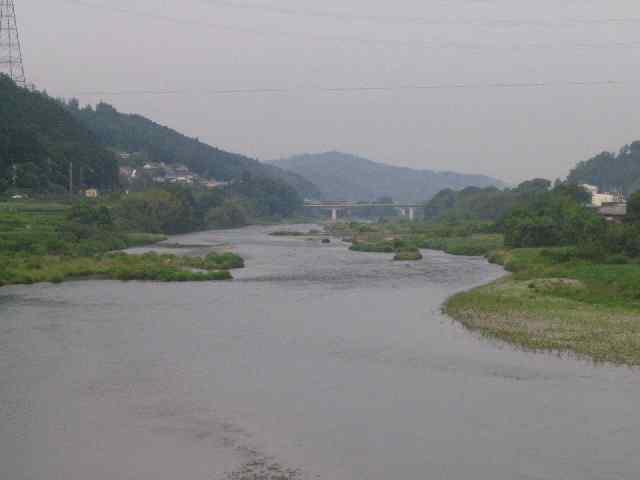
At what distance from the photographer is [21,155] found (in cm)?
6988

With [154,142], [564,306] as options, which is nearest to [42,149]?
[564,306]

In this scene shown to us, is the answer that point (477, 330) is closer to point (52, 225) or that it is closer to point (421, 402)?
point (421, 402)

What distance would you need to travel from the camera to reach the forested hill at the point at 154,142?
498 feet

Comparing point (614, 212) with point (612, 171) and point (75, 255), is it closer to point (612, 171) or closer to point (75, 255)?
point (75, 255)

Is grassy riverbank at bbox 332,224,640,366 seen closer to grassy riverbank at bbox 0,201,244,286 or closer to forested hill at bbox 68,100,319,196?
grassy riverbank at bbox 0,201,244,286

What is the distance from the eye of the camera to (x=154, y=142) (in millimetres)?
160875

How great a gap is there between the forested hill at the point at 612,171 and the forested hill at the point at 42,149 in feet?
274

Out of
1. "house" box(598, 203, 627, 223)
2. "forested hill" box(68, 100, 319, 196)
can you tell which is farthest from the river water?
"forested hill" box(68, 100, 319, 196)

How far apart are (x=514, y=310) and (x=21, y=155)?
2184 inches

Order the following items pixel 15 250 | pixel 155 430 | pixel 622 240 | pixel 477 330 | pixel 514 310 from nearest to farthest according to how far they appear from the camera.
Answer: pixel 155 430
pixel 477 330
pixel 514 310
pixel 622 240
pixel 15 250

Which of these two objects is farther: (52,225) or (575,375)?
(52,225)

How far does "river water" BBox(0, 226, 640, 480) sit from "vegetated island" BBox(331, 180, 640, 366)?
113cm

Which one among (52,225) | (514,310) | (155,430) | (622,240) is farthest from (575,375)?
(52,225)

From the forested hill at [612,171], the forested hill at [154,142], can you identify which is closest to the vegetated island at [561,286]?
the forested hill at [612,171]
